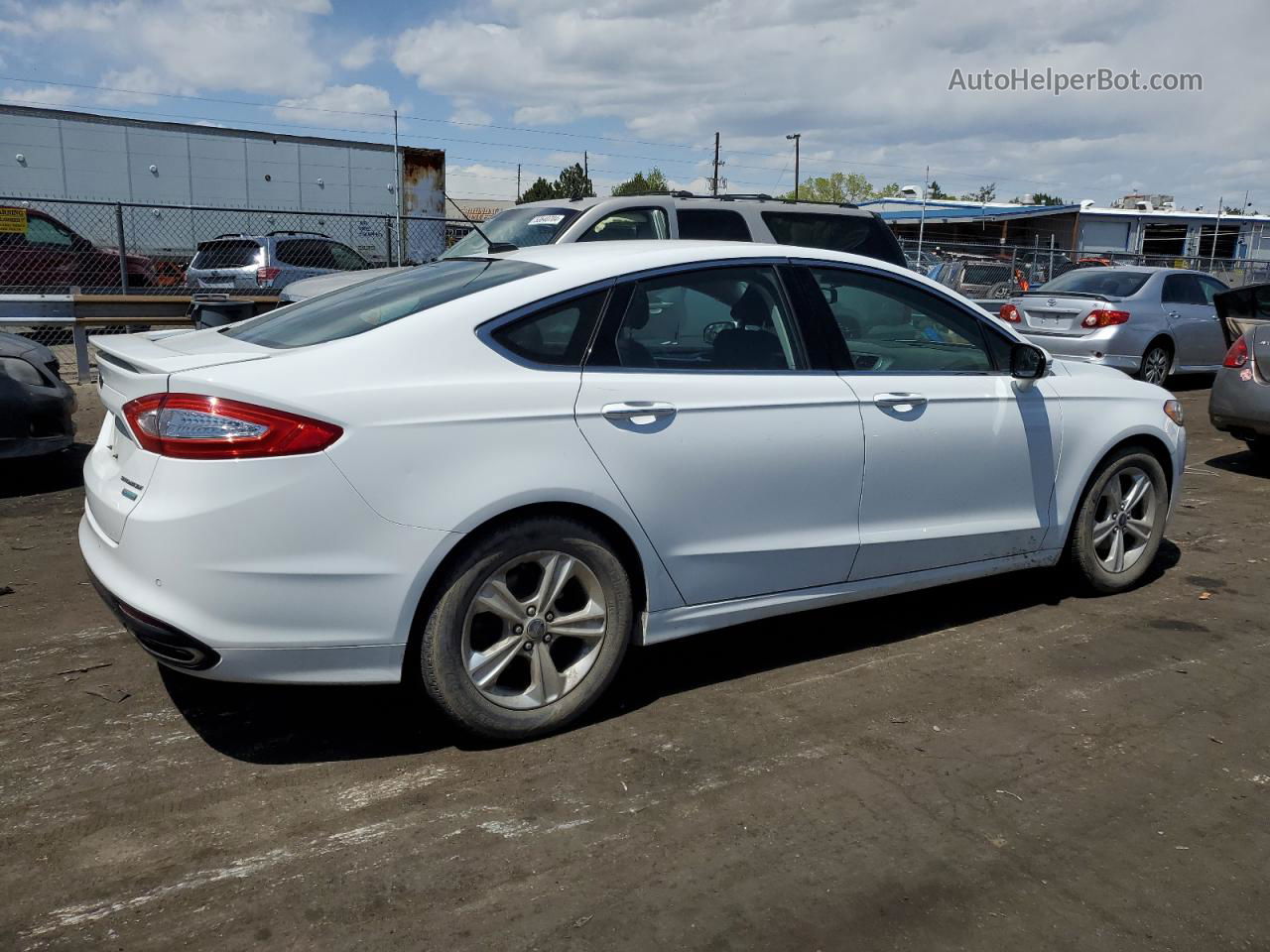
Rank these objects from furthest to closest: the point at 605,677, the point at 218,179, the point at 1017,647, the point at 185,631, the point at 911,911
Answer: the point at 218,179 < the point at 1017,647 < the point at 605,677 < the point at 185,631 < the point at 911,911

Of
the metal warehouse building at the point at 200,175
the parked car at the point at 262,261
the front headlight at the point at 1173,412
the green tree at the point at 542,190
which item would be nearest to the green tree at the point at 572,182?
the green tree at the point at 542,190

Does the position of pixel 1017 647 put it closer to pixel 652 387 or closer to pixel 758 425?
pixel 758 425

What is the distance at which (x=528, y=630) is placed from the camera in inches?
141

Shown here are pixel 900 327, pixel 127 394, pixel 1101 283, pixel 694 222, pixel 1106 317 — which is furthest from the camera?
pixel 1101 283

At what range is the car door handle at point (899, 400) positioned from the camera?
432 cm

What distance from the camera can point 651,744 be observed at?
3.71 meters

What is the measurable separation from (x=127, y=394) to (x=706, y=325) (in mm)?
1981

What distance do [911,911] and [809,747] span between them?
0.91 meters

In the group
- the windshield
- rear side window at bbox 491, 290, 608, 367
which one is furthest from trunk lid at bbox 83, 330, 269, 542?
the windshield

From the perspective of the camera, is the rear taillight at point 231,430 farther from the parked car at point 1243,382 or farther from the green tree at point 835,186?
the green tree at point 835,186

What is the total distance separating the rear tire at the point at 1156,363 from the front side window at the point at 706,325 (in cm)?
1040

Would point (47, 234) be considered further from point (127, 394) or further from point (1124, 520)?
point (1124, 520)

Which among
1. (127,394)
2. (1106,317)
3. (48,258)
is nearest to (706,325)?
(127,394)

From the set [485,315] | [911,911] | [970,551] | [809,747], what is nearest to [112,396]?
[485,315]
